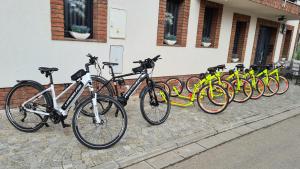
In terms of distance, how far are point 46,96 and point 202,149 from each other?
2.47 meters

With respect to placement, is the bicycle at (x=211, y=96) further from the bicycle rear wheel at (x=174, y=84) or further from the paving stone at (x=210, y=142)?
the paving stone at (x=210, y=142)

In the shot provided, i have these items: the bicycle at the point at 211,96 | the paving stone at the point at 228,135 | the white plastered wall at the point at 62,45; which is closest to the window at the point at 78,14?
the white plastered wall at the point at 62,45

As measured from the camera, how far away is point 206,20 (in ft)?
25.2

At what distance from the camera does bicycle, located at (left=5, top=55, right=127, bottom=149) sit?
10.6ft

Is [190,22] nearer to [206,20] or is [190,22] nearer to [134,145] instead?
[206,20]

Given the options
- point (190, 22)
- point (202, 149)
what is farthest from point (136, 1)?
point (202, 149)

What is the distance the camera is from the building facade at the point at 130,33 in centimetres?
406

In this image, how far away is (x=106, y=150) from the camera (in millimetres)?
3172

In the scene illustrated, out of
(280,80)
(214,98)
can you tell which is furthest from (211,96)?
(280,80)

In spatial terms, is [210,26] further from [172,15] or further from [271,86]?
[271,86]

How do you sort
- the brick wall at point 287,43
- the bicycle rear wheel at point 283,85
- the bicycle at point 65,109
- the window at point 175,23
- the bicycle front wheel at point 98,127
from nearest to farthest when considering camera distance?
the bicycle front wheel at point 98,127, the bicycle at point 65,109, the window at point 175,23, the bicycle rear wheel at point 283,85, the brick wall at point 287,43

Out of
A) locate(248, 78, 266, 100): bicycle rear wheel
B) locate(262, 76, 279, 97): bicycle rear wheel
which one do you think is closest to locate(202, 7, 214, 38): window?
locate(248, 78, 266, 100): bicycle rear wheel

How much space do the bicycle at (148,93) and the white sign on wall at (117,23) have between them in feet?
3.71

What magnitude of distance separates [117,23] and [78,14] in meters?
0.84
